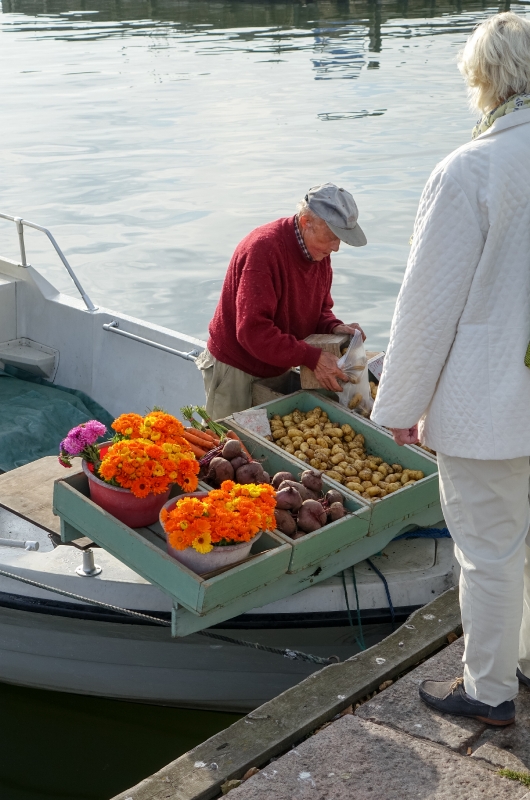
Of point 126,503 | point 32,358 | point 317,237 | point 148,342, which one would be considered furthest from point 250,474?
point 32,358

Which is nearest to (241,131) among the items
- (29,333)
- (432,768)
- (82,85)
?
(82,85)

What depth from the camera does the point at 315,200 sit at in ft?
12.7

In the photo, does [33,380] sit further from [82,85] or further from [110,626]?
[82,85]

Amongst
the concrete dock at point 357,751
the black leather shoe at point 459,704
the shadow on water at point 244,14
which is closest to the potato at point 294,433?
the concrete dock at point 357,751

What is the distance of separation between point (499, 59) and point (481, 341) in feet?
2.26

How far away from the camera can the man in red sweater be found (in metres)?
3.90

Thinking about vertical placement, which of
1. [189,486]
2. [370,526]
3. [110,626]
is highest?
[189,486]

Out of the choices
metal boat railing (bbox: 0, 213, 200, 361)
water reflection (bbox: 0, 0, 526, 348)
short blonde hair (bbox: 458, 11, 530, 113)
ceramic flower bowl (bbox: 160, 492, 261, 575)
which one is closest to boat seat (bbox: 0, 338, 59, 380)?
metal boat railing (bbox: 0, 213, 200, 361)

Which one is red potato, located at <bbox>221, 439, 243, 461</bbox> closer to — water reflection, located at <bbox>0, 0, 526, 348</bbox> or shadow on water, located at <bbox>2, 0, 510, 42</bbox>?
water reflection, located at <bbox>0, 0, 526, 348</bbox>

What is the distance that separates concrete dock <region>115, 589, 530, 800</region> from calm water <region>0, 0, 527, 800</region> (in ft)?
4.77

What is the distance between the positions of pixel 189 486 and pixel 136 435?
0.27 metres

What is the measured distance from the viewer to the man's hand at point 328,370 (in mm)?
4129

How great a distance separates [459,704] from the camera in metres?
2.82

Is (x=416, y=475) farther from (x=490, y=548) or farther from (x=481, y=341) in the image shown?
(x=481, y=341)
